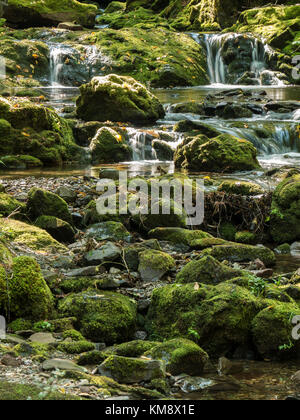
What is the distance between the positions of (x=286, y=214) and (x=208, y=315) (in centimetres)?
387

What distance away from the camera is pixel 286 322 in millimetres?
4281

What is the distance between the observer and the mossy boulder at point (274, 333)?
4.21 meters

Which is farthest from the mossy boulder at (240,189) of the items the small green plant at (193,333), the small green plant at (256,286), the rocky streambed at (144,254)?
the small green plant at (193,333)

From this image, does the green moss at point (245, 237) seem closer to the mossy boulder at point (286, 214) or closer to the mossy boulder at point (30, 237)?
the mossy boulder at point (286, 214)

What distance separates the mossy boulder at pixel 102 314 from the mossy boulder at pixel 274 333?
→ 1.13 meters

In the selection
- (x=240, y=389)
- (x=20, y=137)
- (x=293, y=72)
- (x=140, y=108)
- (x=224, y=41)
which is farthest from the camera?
(x=224, y=41)

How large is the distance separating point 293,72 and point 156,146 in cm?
1527

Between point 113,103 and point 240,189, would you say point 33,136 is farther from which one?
point 240,189

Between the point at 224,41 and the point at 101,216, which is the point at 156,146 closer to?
the point at 101,216

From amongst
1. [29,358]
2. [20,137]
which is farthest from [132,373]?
[20,137]

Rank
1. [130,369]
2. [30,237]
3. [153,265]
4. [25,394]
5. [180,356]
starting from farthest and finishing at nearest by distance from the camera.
Result: [30,237] → [153,265] → [180,356] → [130,369] → [25,394]

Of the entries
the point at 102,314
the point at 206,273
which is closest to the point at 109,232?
the point at 206,273

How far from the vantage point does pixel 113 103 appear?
14914mm

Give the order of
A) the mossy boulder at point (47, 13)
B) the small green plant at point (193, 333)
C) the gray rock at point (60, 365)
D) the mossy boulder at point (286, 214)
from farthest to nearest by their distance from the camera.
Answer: the mossy boulder at point (47, 13) → the mossy boulder at point (286, 214) → the small green plant at point (193, 333) → the gray rock at point (60, 365)
